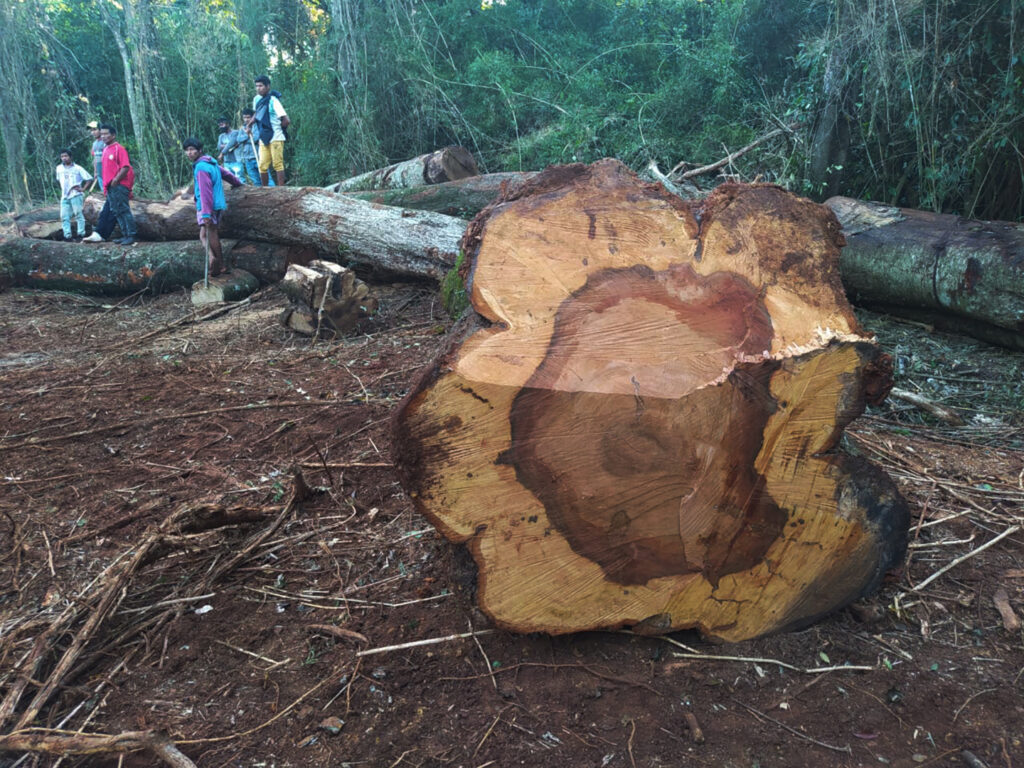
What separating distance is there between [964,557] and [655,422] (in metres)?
1.27

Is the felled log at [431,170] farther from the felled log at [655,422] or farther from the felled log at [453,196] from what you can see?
the felled log at [655,422]

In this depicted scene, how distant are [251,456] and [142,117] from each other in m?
10.9

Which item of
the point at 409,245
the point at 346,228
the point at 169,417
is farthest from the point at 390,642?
the point at 346,228

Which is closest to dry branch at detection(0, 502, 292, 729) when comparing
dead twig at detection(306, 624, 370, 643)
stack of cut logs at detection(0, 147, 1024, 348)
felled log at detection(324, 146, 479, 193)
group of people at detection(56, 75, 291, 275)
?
dead twig at detection(306, 624, 370, 643)

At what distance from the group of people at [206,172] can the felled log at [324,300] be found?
2.17 m

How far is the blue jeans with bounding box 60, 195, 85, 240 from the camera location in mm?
9734

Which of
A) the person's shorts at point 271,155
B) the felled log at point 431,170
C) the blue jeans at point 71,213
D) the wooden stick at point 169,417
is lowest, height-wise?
the wooden stick at point 169,417

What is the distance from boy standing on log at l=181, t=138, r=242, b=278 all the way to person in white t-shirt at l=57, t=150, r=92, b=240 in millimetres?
3149

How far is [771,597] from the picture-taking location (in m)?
2.09

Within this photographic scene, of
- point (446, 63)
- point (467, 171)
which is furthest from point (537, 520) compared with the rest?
point (446, 63)

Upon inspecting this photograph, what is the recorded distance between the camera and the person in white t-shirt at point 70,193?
379 inches

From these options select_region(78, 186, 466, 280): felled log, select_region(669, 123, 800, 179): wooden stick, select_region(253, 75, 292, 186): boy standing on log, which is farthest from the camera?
select_region(253, 75, 292, 186): boy standing on log

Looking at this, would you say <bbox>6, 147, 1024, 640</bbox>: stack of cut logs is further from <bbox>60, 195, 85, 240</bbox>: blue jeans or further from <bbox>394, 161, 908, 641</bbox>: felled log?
<bbox>60, 195, 85, 240</bbox>: blue jeans

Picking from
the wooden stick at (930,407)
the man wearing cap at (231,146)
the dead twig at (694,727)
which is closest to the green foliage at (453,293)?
the wooden stick at (930,407)
